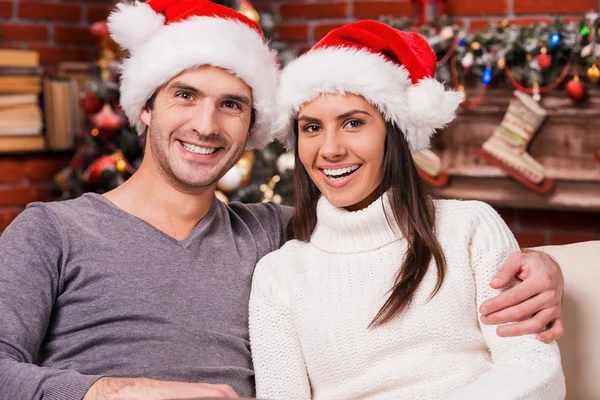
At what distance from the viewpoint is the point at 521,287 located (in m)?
1.64

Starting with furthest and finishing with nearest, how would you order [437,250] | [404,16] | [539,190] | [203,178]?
[404,16] < [539,190] < [203,178] < [437,250]

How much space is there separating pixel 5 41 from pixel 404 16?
6.02 ft

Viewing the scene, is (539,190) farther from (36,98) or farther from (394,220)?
(36,98)

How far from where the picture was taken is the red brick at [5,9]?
3721mm

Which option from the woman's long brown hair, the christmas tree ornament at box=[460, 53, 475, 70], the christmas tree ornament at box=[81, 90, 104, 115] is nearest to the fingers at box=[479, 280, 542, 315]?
the woman's long brown hair

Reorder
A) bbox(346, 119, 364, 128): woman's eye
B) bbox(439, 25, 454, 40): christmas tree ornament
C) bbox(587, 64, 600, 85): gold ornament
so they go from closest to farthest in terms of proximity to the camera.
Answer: bbox(346, 119, 364, 128): woman's eye
bbox(587, 64, 600, 85): gold ornament
bbox(439, 25, 454, 40): christmas tree ornament

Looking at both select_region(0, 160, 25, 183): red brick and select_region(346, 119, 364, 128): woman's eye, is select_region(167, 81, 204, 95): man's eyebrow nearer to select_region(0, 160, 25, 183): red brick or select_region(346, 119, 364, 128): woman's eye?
select_region(346, 119, 364, 128): woman's eye

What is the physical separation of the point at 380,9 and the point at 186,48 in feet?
6.23

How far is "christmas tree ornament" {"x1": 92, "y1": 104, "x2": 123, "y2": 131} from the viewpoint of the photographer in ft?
11.0

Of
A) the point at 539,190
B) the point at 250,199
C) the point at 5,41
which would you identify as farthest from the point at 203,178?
the point at 5,41

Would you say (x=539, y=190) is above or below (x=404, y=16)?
below

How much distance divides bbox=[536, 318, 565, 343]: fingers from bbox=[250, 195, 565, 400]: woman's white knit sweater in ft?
0.05

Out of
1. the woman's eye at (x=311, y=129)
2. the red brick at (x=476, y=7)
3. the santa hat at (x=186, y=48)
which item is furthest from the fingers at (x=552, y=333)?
the red brick at (x=476, y=7)

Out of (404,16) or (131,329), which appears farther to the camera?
(404,16)
